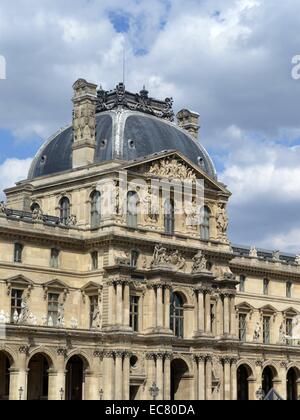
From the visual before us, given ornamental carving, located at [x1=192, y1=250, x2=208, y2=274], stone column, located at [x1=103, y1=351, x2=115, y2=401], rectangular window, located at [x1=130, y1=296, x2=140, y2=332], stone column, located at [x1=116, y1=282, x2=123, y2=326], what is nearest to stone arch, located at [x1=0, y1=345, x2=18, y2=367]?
stone column, located at [x1=103, y1=351, x2=115, y2=401]

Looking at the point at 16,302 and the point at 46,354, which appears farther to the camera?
the point at 16,302

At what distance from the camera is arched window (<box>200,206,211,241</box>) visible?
2879 inches

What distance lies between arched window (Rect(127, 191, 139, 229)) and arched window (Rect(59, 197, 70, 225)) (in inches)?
222

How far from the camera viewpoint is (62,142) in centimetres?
7444

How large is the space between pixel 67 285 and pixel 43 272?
8.17ft

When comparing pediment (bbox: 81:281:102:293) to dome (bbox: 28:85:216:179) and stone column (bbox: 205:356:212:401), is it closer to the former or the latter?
dome (bbox: 28:85:216:179)

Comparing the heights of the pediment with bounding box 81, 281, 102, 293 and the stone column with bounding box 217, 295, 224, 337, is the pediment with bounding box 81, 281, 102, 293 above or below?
above

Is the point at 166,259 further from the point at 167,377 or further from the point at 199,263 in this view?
the point at 167,377

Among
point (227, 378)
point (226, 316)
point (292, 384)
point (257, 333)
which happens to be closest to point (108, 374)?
point (227, 378)

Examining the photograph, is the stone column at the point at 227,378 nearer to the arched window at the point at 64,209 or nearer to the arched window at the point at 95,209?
the arched window at the point at 95,209

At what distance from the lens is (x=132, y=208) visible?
67.9 metres

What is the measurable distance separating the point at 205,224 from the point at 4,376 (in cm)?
2233
